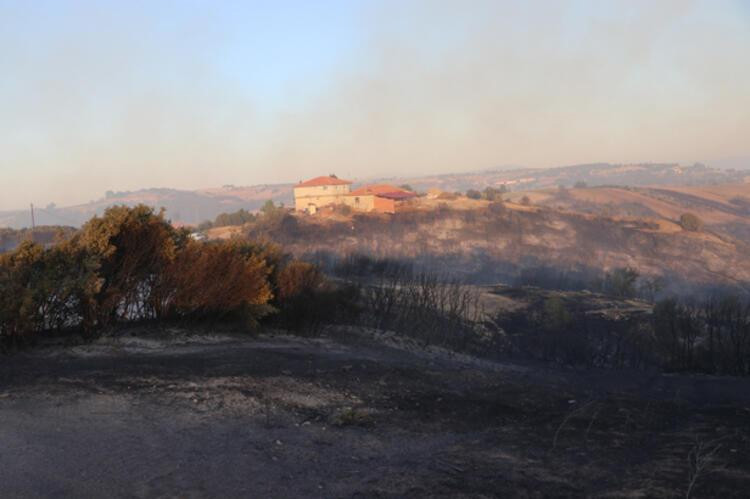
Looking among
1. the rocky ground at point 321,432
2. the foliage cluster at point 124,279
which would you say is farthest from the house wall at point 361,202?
the rocky ground at point 321,432

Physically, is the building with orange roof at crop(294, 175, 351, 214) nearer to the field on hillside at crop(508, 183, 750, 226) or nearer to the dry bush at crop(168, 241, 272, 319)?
the field on hillside at crop(508, 183, 750, 226)

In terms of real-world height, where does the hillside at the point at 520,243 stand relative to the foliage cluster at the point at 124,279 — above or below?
below

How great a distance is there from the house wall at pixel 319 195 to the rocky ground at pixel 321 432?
77.3 meters

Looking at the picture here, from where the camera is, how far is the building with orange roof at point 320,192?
87.8 meters

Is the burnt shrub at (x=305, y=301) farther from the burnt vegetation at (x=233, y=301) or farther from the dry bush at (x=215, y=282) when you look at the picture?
the dry bush at (x=215, y=282)

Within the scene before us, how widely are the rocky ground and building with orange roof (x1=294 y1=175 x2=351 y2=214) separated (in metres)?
77.3

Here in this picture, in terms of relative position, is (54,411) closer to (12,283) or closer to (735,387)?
(12,283)

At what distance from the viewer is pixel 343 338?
15.6 m

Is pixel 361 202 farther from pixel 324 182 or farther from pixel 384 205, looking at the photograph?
pixel 324 182

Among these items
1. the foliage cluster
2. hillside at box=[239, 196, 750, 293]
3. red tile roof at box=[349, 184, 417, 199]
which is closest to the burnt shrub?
the foliage cluster

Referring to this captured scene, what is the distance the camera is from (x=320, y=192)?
89.2m

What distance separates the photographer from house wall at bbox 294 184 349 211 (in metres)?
87.7

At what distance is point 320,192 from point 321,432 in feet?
274

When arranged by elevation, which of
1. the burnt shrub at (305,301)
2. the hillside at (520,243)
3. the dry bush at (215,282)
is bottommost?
the hillside at (520,243)
